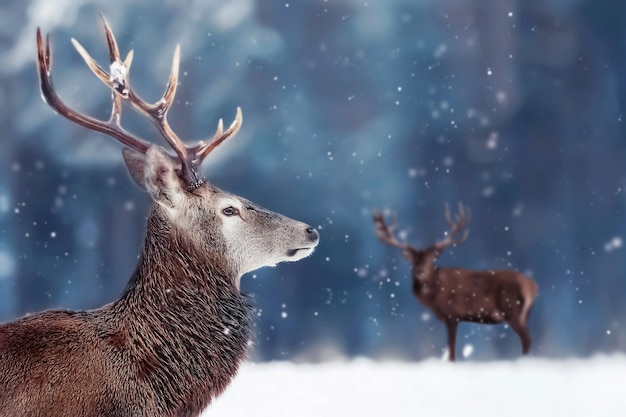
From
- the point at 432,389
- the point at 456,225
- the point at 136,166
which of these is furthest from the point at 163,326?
the point at 456,225

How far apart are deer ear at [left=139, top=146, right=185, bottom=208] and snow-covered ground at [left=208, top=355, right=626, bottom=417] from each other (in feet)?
5.08

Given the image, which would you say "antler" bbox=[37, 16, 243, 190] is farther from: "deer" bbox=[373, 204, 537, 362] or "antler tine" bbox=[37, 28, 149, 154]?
"deer" bbox=[373, 204, 537, 362]

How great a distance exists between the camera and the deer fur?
149 centimetres

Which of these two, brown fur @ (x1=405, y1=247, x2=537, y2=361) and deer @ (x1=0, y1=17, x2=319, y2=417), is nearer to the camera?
deer @ (x1=0, y1=17, x2=319, y2=417)

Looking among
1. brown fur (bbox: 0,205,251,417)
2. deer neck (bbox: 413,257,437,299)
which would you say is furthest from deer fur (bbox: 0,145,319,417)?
deer neck (bbox: 413,257,437,299)

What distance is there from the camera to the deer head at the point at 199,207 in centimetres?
170

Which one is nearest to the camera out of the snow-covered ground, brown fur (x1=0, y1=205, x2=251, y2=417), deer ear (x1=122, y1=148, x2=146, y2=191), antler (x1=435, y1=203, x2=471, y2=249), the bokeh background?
brown fur (x1=0, y1=205, x2=251, y2=417)

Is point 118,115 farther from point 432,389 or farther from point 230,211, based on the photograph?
point 432,389

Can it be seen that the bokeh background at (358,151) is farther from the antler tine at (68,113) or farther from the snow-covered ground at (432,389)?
the antler tine at (68,113)

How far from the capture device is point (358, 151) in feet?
16.5

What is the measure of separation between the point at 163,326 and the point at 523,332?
3.57 metres

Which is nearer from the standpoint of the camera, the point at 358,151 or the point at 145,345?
the point at 145,345

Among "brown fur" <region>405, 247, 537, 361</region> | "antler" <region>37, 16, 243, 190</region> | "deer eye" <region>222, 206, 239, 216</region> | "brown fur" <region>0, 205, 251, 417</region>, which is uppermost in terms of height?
"antler" <region>37, 16, 243, 190</region>

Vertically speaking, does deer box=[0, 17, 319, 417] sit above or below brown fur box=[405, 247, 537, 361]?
above
